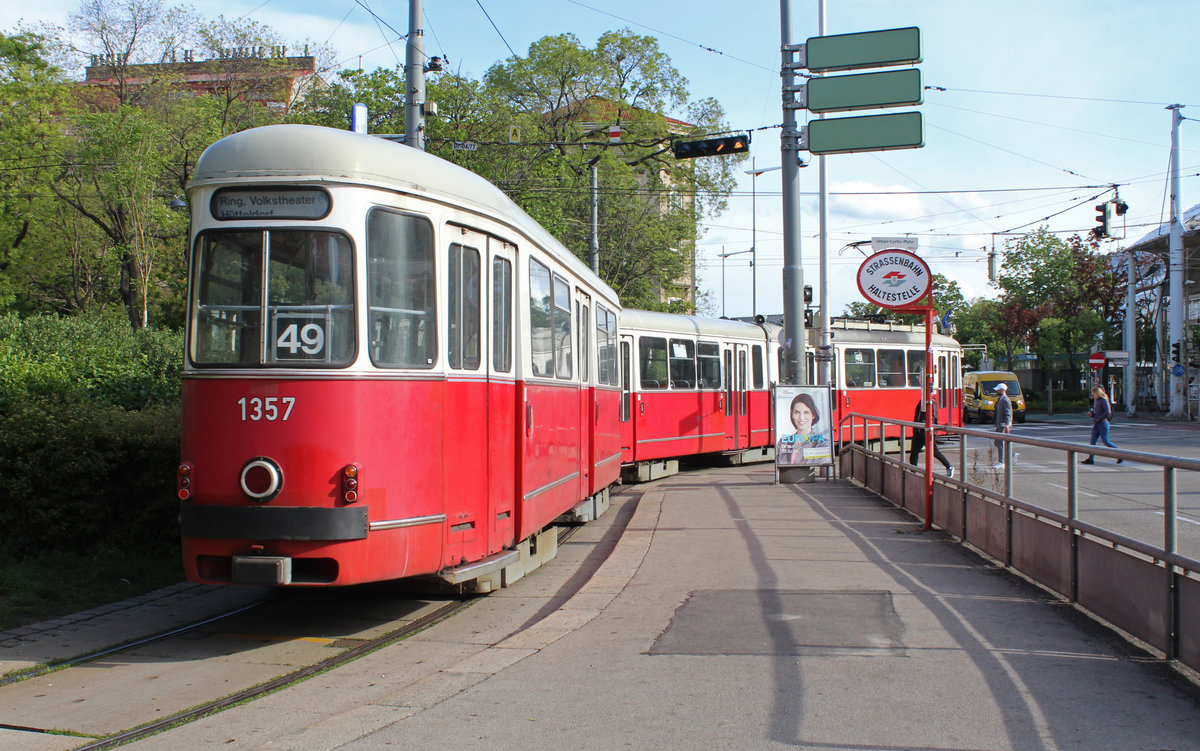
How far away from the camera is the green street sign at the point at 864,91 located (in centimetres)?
1478

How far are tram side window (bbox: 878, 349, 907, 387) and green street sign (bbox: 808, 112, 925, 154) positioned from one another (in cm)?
1177

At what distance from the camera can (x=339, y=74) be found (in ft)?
114

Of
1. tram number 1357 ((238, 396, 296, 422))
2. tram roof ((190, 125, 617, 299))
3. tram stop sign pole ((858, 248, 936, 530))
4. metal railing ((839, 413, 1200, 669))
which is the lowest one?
metal railing ((839, 413, 1200, 669))

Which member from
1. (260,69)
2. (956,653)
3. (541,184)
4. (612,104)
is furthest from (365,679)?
(612,104)

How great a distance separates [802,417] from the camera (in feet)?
54.0

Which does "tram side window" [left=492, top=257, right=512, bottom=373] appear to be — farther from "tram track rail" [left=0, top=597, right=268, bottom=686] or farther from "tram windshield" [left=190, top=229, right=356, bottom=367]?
"tram track rail" [left=0, top=597, right=268, bottom=686]

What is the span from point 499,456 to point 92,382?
757 cm

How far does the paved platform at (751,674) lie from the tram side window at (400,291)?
1.92 m

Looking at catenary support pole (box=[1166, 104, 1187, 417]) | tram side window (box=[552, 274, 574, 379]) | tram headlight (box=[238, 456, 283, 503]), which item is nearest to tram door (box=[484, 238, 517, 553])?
tram headlight (box=[238, 456, 283, 503])

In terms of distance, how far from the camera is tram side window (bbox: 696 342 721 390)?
20297 millimetres

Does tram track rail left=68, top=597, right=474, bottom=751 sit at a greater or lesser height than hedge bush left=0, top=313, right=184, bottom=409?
lesser

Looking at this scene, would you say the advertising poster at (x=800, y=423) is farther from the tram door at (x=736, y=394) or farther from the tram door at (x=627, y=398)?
the tram door at (x=736, y=394)

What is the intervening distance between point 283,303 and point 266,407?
2.16 feet

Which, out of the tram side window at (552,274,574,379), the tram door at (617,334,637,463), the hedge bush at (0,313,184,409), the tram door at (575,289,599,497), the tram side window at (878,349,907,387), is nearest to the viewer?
the tram side window at (552,274,574,379)
